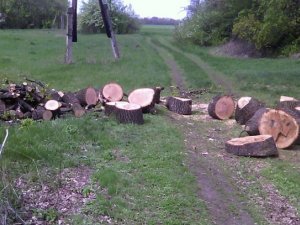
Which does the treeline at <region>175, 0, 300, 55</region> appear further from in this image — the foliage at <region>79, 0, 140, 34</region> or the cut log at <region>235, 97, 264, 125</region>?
the foliage at <region>79, 0, 140, 34</region>

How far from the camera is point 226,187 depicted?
642cm

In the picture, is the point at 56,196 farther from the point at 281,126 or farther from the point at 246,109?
the point at 246,109

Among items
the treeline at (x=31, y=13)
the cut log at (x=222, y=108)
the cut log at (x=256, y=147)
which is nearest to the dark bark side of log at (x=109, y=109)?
the cut log at (x=222, y=108)

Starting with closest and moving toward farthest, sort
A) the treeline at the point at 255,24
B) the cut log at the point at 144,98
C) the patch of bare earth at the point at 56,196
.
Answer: the patch of bare earth at the point at 56,196
the cut log at the point at 144,98
the treeline at the point at 255,24

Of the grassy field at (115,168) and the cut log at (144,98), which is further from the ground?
the cut log at (144,98)

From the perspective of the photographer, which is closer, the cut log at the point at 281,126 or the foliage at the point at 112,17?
the cut log at the point at 281,126

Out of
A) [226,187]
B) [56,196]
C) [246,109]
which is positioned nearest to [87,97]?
[246,109]

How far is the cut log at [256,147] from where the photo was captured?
793 cm

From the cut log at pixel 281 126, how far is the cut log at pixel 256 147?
1.86 ft

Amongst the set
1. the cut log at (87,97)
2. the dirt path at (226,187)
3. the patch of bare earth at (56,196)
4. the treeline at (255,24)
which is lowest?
the dirt path at (226,187)

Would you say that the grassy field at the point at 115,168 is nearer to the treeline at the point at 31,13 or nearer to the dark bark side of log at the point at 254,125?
the dark bark side of log at the point at 254,125

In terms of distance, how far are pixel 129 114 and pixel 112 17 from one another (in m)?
43.3

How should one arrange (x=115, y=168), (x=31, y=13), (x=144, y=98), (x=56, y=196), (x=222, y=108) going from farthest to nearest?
(x=31, y=13)
(x=222, y=108)
(x=144, y=98)
(x=115, y=168)
(x=56, y=196)

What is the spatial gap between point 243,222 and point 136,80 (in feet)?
38.6
